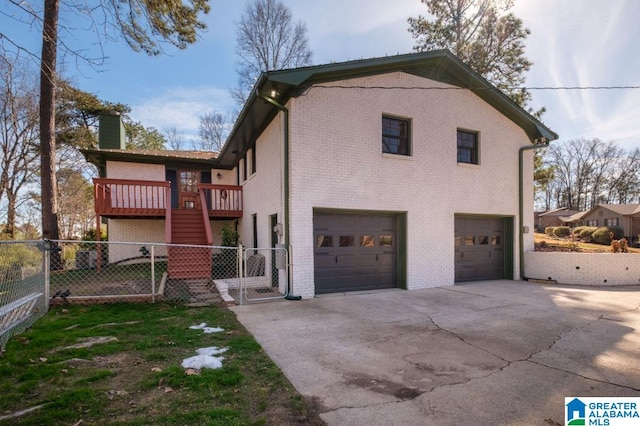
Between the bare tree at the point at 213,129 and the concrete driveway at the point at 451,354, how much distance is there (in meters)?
25.0

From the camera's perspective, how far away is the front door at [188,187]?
14.7 meters

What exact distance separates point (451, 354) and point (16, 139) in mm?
25497

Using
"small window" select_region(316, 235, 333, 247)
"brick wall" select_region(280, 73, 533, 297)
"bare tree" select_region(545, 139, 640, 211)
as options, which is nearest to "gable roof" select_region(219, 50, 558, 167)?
"brick wall" select_region(280, 73, 533, 297)

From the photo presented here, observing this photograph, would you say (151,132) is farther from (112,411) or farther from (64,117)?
(112,411)

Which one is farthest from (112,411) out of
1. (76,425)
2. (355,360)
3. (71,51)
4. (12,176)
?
(12,176)

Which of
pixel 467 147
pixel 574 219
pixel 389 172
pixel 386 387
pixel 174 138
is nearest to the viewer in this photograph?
pixel 386 387

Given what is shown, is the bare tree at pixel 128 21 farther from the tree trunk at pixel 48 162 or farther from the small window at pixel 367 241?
the small window at pixel 367 241

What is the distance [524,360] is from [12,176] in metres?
27.1

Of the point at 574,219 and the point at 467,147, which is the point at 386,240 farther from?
the point at 574,219

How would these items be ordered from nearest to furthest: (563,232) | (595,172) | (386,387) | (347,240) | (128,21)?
(386,387), (128,21), (347,240), (563,232), (595,172)

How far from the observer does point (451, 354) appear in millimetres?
4289

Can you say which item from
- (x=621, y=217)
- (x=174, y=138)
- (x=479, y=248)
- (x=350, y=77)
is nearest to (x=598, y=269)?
(x=479, y=248)

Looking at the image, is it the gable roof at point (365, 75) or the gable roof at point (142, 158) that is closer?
the gable roof at point (365, 75)

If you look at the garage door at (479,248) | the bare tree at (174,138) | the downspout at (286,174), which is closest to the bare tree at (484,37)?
the garage door at (479,248)
